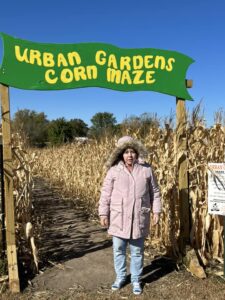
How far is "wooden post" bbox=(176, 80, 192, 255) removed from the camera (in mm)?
5703

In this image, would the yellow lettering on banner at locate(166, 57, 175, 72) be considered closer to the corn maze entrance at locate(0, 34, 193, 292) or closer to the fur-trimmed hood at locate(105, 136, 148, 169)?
the corn maze entrance at locate(0, 34, 193, 292)

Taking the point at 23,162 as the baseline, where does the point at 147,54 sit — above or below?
above

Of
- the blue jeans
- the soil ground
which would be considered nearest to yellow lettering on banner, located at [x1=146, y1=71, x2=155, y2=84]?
the blue jeans

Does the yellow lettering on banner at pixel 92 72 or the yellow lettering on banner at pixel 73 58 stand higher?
the yellow lettering on banner at pixel 73 58

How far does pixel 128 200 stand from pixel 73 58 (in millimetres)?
1996

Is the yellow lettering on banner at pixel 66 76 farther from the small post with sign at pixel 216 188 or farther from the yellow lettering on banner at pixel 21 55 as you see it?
the small post with sign at pixel 216 188

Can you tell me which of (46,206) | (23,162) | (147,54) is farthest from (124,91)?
(46,206)

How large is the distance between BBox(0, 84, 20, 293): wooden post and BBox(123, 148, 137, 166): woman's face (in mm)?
1466

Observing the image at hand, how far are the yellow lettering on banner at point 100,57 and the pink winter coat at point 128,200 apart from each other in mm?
1403

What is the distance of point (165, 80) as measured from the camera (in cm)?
561

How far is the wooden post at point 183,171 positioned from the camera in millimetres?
5703

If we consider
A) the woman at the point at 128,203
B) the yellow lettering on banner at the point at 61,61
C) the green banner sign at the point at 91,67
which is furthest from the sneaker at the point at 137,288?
the yellow lettering on banner at the point at 61,61

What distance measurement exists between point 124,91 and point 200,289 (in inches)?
108

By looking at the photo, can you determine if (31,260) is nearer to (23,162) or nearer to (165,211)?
(23,162)
